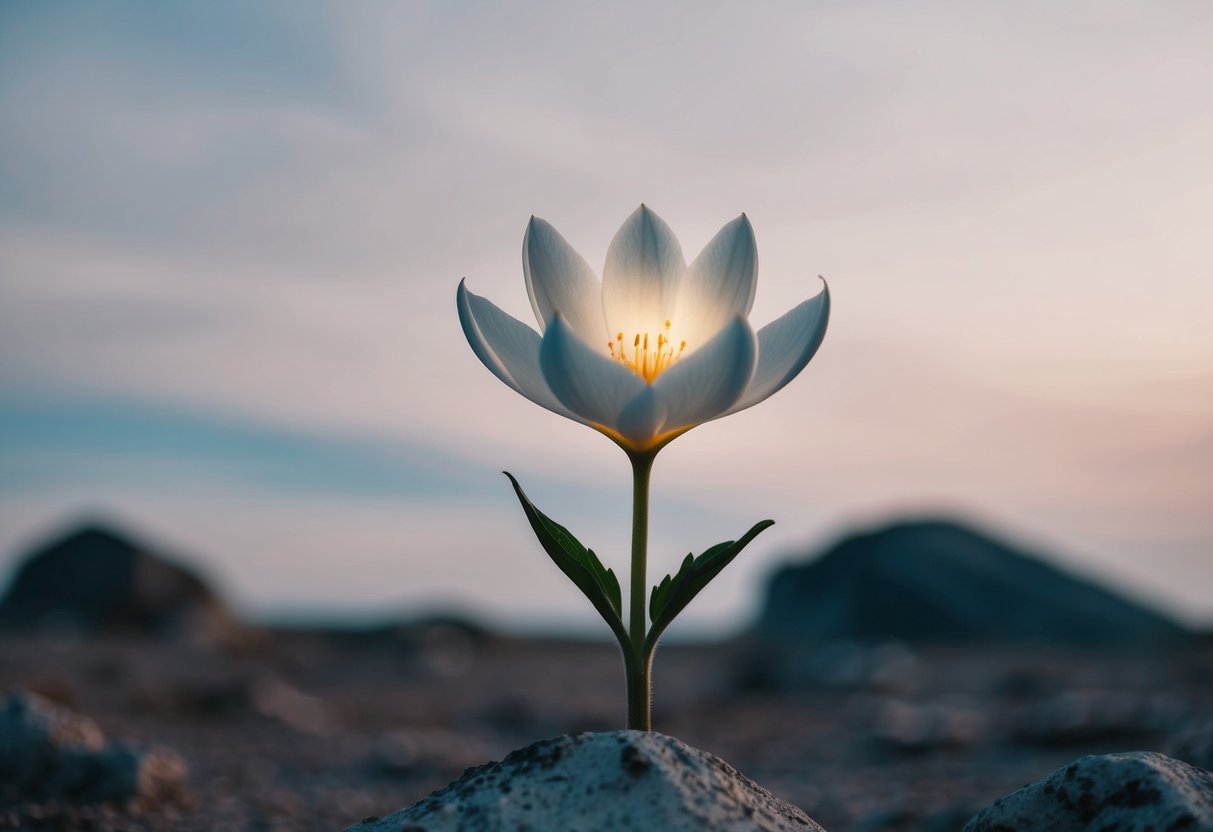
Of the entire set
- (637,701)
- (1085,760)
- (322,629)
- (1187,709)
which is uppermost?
(637,701)

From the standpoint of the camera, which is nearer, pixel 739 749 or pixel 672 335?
pixel 672 335

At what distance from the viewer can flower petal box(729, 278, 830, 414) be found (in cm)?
254

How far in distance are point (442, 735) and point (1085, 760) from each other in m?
6.37

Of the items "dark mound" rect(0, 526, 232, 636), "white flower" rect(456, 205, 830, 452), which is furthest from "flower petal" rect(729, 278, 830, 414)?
"dark mound" rect(0, 526, 232, 636)

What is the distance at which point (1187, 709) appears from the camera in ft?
22.7

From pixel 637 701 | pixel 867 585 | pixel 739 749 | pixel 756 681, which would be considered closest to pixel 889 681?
pixel 756 681

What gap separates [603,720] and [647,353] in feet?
21.0

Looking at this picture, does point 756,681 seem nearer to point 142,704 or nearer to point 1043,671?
point 1043,671

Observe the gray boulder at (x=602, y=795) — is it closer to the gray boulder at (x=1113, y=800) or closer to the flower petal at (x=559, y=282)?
the gray boulder at (x=1113, y=800)

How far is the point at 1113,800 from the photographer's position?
260 cm

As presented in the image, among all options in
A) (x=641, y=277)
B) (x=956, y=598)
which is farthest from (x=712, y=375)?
(x=956, y=598)

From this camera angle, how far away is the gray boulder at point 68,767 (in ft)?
14.4

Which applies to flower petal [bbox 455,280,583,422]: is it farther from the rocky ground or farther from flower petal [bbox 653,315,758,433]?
the rocky ground

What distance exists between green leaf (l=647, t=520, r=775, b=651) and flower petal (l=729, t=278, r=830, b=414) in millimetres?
325
